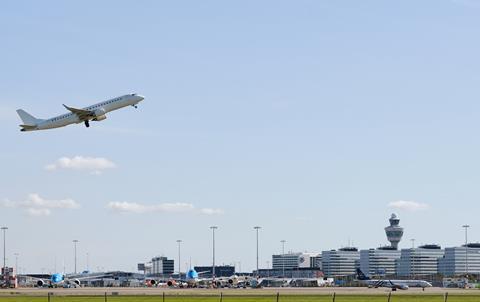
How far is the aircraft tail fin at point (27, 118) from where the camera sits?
502ft

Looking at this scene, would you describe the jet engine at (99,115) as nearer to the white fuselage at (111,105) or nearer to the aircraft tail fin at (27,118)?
the white fuselage at (111,105)

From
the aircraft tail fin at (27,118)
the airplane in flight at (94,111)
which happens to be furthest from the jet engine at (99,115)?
the aircraft tail fin at (27,118)

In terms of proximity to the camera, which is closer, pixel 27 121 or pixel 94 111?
pixel 94 111

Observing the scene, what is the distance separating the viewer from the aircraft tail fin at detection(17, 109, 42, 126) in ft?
502

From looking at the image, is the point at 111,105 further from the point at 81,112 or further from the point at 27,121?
the point at 27,121

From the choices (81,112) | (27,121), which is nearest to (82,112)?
(81,112)

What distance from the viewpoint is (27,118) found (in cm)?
15750

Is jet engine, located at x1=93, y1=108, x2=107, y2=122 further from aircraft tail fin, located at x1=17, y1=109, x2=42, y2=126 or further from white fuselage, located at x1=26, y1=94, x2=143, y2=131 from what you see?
aircraft tail fin, located at x1=17, y1=109, x2=42, y2=126

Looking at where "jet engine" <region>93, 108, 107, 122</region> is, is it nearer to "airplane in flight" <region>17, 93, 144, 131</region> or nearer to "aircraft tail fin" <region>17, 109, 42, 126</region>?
"airplane in flight" <region>17, 93, 144, 131</region>

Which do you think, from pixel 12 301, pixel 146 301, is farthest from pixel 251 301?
pixel 12 301

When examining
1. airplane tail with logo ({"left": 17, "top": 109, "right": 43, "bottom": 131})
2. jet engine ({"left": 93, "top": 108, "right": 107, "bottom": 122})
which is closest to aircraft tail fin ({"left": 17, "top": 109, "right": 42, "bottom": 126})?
airplane tail with logo ({"left": 17, "top": 109, "right": 43, "bottom": 131})

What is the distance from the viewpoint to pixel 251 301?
4579 inches

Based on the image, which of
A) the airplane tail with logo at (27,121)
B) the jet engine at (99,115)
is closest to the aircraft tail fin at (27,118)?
the airplane tail with logo at (27,121)

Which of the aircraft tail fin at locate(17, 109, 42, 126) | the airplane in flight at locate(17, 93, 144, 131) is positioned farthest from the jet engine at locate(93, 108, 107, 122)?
the aircraft tail fin at locate(17, 109, 42, 126)
